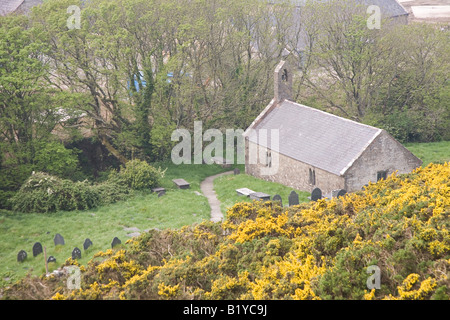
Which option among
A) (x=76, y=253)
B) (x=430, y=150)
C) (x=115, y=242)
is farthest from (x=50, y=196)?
(x=430, y=150)

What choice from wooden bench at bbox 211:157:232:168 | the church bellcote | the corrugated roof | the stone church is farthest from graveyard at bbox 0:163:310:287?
the corrugated roof

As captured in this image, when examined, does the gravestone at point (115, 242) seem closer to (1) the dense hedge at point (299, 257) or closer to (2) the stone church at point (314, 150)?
(1) the dense hedge at point (299, 257)

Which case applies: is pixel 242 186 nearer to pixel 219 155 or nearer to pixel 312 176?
pixel 312 176

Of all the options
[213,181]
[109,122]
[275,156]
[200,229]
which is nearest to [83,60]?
[109,122]

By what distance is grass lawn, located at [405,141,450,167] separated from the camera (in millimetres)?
37469

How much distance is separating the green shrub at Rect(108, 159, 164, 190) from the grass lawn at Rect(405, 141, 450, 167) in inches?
772

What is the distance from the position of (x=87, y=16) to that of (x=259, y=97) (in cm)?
1527

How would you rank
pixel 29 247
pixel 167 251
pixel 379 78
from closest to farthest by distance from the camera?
pixel 167 251 → pixel 29 247 → pixel 379 78

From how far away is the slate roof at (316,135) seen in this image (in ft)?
93.3

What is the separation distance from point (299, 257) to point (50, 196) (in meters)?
19.4

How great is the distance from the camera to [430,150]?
3953 centimetres

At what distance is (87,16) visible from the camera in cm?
3466

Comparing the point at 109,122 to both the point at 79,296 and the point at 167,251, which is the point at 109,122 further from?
the point at 79,296

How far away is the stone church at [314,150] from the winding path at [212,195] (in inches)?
111
